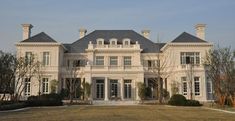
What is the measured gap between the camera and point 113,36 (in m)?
44.8

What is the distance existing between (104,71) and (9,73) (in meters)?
13.9

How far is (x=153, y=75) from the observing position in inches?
1585

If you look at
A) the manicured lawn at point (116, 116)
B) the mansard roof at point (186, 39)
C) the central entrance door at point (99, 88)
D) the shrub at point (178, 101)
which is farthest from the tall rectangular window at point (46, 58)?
the manicured lawn at point (116, 116)

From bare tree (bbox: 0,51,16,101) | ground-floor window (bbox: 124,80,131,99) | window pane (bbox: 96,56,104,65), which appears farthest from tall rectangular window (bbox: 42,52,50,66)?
bare tree (bbox: 0,51,16,101)

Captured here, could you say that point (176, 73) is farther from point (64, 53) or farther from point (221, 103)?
point (64, 53)

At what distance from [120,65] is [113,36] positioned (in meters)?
7.11

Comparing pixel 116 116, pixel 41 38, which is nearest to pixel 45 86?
pixel 41 38

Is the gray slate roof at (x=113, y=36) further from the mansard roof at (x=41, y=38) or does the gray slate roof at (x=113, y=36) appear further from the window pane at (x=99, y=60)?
the mansard roof at (x=41, y=38)

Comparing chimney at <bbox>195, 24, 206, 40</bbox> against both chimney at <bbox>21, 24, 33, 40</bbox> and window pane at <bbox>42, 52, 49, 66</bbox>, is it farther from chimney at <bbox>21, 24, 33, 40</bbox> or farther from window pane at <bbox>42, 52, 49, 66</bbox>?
chimney at <bbox>21, 24, 33, 40</bbox>

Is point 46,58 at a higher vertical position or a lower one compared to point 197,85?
higher

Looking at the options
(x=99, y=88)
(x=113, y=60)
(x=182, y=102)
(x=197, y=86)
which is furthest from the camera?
(x=113, y=60)

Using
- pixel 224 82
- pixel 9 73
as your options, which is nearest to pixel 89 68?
pixel 9 73

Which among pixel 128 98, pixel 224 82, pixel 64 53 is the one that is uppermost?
pixel 64 53

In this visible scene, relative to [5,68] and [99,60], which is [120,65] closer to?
[99,60]
